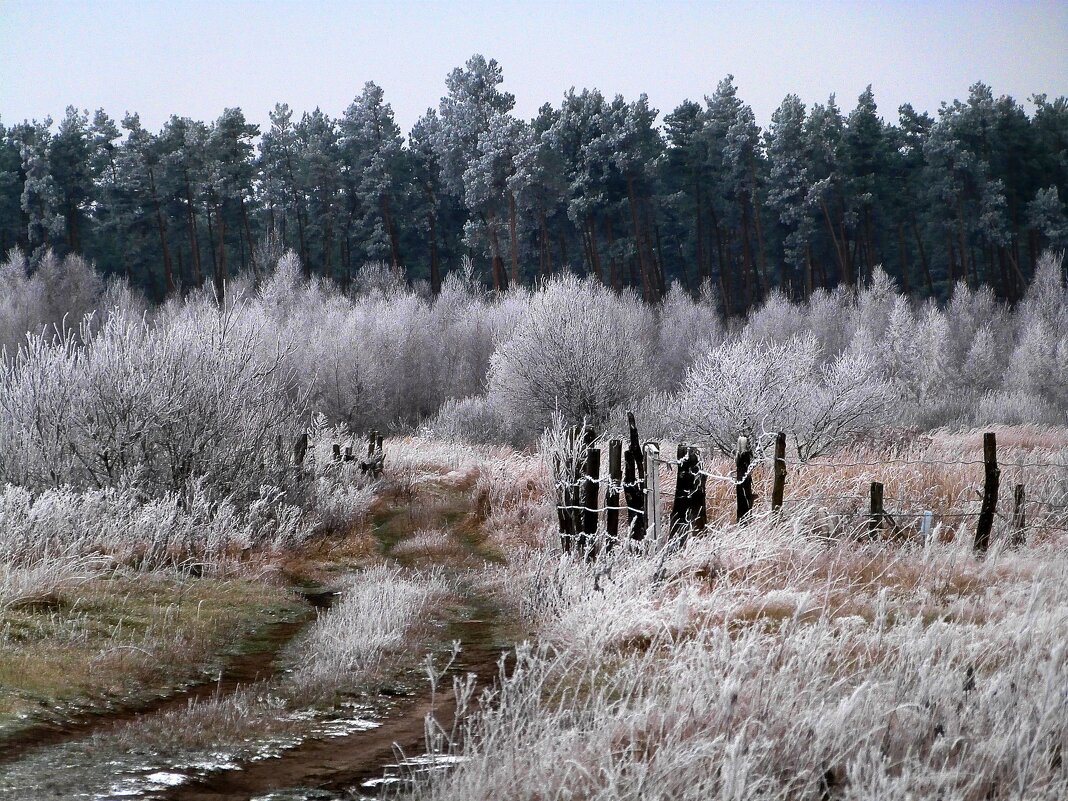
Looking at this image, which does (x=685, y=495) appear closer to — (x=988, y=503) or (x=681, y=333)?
(x=988, y=503)

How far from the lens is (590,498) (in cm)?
1145

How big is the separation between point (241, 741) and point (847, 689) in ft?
12.8

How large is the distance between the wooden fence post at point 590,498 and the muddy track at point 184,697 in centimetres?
340

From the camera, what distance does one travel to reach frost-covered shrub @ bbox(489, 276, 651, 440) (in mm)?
29469

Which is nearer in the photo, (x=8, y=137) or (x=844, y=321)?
(x=844, y=321)

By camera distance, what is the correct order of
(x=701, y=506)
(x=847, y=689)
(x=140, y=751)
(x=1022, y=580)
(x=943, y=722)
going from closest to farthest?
(x=943, y=722) < (x=847, y=689) < (x=140, y=751) < (x=1022, y=580) < (x=701, y=506)

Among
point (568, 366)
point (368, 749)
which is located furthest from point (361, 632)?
point (568, 366)

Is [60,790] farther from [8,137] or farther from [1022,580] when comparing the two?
[8,137]

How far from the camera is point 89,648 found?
318 inches

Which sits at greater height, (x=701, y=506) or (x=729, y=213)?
(x=729, y=213)

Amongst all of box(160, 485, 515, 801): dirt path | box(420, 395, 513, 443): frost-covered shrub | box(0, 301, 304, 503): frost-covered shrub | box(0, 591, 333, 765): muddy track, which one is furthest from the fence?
box(420, 395, 513, 443): frost-covered shrub

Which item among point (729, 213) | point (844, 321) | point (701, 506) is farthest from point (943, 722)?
point (729, 213)

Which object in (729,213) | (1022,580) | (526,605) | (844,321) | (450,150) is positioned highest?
(450,150)

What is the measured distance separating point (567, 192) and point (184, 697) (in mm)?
47002
